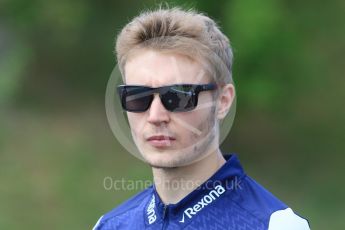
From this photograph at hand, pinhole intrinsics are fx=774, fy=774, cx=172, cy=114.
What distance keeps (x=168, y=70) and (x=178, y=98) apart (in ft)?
0.37

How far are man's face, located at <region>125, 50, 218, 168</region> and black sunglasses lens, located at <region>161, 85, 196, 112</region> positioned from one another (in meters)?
0.02

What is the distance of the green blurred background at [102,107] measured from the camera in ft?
27.2

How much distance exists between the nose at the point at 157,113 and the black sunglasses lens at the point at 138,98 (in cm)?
2

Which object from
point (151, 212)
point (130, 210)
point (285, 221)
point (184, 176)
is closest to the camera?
point (285, 221)

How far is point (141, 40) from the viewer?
279 cm

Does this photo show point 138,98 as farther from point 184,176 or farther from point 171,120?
point 184,176

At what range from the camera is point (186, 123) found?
2633mm

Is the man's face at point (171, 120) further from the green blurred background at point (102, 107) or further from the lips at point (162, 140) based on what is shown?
the green blurred background at point (102, 107)

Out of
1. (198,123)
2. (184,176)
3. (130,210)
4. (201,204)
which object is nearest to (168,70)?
(198,123)

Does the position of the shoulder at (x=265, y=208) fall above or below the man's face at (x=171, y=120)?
below

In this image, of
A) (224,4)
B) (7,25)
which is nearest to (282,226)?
(224,4)

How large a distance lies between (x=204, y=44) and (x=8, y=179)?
6482 mm

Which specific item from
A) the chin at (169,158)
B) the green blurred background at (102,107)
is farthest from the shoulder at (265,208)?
the green blurred background at (102,107)

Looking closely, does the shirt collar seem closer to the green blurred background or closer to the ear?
the ear
